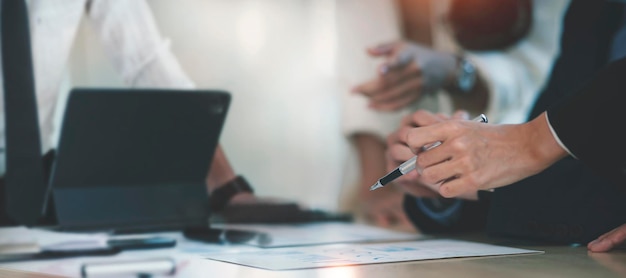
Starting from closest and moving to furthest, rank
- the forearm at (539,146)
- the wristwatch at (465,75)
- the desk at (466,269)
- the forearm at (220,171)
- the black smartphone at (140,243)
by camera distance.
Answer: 1. the desk at (466,269)
2. the forearm at (539,146)
3. the black smartphone at (140,243)
4. the forearm at (220,171)
5. the wristwatch at (465,75)

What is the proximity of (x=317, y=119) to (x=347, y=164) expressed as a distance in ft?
0.50

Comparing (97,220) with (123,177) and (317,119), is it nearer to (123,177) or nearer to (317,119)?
(123,177)

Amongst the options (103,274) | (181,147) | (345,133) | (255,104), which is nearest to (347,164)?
(345,133)

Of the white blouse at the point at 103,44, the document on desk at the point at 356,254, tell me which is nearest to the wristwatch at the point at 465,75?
the white blouse at the point at 103,44

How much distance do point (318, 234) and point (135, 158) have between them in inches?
11.7

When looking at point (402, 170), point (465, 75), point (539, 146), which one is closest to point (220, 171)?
point (402, 170)

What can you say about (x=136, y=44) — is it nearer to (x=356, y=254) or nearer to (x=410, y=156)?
(x=410, y=156)

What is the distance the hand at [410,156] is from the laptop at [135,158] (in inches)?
10.1

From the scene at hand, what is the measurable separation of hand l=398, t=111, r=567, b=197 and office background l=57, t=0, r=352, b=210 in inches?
25.2

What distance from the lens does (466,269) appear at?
791 mm

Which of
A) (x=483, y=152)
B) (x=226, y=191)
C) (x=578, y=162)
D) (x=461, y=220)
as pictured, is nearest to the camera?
(x=483, y=152)

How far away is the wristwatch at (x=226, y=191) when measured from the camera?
1.42 meters

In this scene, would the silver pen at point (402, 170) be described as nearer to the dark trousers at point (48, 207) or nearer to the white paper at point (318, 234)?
the white paper at point (318, 234)

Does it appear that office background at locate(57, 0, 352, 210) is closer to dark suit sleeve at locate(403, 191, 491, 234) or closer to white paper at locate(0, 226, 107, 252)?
white paper at locate(0, 226, 107, 252)
